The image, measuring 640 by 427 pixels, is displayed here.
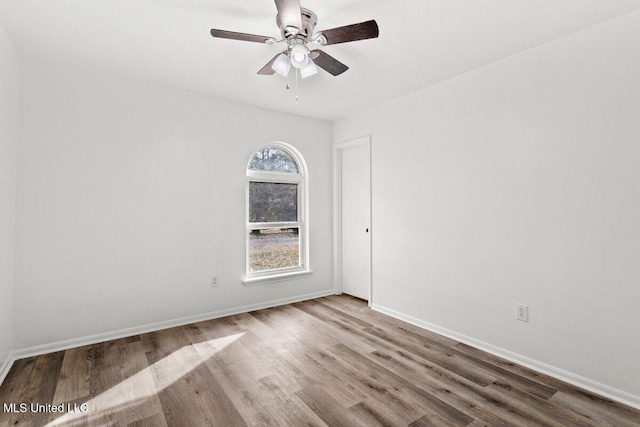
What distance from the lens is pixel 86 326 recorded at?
297 centimetres

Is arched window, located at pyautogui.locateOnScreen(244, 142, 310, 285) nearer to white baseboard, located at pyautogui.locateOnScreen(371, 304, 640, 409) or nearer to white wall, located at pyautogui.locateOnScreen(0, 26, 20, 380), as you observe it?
white baseboard, located at pyautogui.locateOnScreen(371, 304, 640, 409)

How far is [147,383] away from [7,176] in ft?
6.17

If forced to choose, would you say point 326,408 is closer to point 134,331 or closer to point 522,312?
point 522,312

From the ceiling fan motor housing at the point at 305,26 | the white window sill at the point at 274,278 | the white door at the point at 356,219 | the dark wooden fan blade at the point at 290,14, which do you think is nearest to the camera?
the dark wooden fan blade at the point at 290,14

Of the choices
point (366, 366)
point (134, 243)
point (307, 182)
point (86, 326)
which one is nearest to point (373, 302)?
point (366, 366)

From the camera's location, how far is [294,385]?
2.28m

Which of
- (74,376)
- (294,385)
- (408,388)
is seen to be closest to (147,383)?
(74,376)

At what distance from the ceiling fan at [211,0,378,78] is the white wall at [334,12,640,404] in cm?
150

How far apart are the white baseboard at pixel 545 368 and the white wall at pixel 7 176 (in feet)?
11.7

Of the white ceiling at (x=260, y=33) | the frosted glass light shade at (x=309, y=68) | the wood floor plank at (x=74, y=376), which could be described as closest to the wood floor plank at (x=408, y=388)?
the wood floor plank at (x=74, y=376)

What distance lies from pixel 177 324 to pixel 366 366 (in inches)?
81.6

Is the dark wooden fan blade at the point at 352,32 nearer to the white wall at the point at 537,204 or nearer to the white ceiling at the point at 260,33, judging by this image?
the white ceiling at the point at 260,33

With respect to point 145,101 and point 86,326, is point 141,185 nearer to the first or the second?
point 145,101

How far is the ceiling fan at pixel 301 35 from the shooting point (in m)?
1.75
